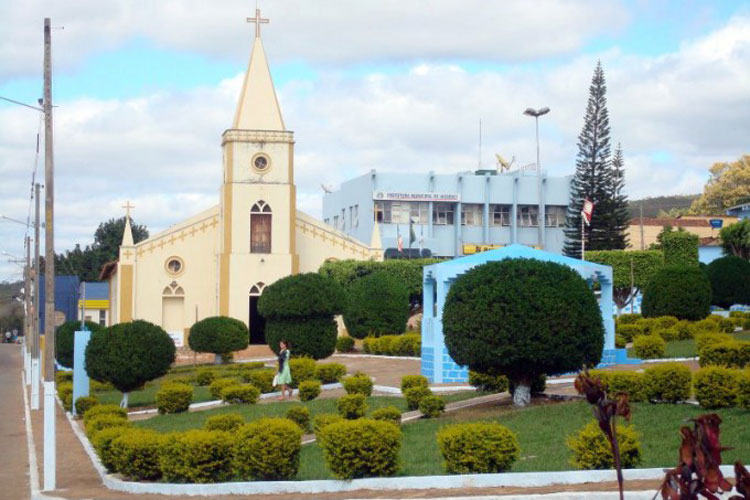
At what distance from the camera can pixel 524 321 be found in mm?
17062

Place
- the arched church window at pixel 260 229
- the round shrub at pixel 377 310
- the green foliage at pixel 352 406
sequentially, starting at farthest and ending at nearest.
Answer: the arched church window at pixel 260 229 → the round shrub at pixel 377 310 → the green foliage at pixel 352 406

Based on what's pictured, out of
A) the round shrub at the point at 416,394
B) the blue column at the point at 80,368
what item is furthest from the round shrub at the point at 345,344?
the round shrub at the point at 416,394

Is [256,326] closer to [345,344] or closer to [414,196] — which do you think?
[345,344]

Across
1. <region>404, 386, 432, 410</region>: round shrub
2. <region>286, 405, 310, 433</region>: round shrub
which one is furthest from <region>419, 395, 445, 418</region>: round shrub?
<region>286, 405, 310, 433</region>: round shrub

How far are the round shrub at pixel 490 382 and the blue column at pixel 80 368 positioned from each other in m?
10.4

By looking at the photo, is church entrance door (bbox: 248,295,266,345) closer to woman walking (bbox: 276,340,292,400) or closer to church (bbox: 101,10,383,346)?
church (bbox: 101,10,383,346)

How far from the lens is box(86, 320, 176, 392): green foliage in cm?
2508

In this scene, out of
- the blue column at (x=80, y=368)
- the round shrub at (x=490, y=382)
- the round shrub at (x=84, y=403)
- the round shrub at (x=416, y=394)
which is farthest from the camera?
the blue column at (x=80, y=368)

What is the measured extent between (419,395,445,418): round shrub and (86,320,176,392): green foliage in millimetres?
9796

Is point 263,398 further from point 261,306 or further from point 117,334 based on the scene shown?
point 261,306

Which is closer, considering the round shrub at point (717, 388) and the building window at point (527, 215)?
the round shrub at point (717, 388)

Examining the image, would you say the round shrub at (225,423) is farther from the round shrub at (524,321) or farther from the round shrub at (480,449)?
the round shrub at (480,449)

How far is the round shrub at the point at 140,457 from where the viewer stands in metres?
14.1

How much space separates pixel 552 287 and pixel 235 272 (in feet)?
104
